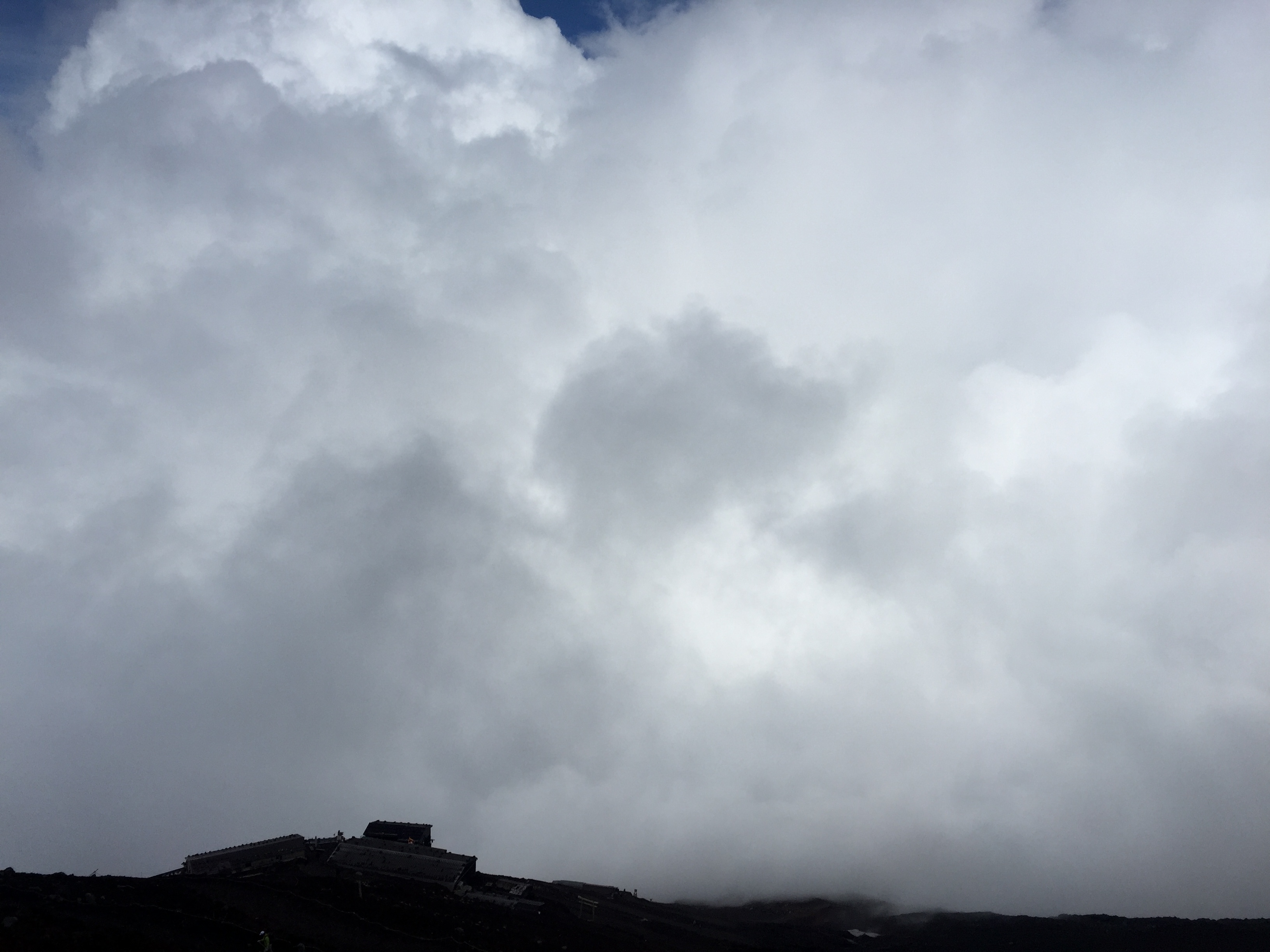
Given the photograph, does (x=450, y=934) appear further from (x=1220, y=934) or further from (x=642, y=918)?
(x=1220, y=934)

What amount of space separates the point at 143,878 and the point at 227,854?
18173 millimetres

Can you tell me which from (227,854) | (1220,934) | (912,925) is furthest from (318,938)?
(1220,934)

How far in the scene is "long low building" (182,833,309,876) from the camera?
9575 cm

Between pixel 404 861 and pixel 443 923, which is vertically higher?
pixel 404 861

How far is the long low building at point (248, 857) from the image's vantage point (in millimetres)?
95750

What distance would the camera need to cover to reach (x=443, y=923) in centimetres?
8162

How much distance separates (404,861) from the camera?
344ft

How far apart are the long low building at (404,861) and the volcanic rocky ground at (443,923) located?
331cm

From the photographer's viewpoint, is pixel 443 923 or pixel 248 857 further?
pixel 248 857

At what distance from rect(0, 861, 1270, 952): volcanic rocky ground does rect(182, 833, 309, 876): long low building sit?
163 inches

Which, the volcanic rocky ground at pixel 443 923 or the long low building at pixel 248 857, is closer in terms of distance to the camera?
the volcanic rocky ground at pixel 443 923

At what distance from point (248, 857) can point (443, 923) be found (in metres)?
27.7

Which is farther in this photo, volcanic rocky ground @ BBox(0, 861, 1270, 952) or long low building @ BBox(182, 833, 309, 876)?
long low building @ BBox(182, 833, 309, 876)

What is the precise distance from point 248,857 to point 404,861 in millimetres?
15644
